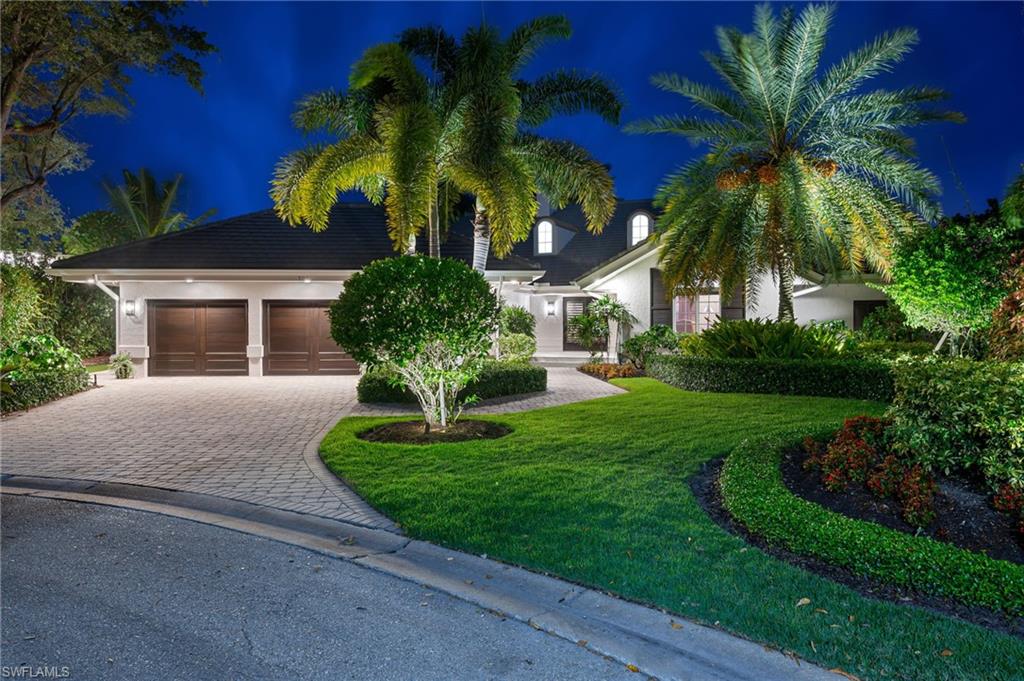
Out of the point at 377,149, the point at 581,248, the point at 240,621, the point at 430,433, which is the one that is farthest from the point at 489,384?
the point at 581,248

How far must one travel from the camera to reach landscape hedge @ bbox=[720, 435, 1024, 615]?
388 cm

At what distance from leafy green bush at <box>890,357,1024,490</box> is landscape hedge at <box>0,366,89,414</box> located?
14.3 metres

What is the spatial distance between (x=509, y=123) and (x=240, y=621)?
10806mm

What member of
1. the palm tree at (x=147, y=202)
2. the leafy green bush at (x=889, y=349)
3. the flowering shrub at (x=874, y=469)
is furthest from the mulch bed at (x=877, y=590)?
the palm tree at (x=147, y=202)

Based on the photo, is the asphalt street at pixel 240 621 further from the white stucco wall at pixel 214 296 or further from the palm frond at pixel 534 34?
the white stucco wall at pixel 214 296

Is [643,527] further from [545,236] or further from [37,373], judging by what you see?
[545,236]

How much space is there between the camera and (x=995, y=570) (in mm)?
3975

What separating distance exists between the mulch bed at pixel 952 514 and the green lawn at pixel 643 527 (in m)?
1.12

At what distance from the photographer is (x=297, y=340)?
1970 centimetres

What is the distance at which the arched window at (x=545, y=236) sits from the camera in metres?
27.4

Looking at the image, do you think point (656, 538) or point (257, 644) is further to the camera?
point (656, 538)

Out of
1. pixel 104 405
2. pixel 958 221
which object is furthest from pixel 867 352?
pixel 104 405

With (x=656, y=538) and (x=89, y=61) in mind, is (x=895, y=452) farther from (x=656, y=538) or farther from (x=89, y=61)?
(x=89, y=61)

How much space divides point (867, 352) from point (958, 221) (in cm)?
462
